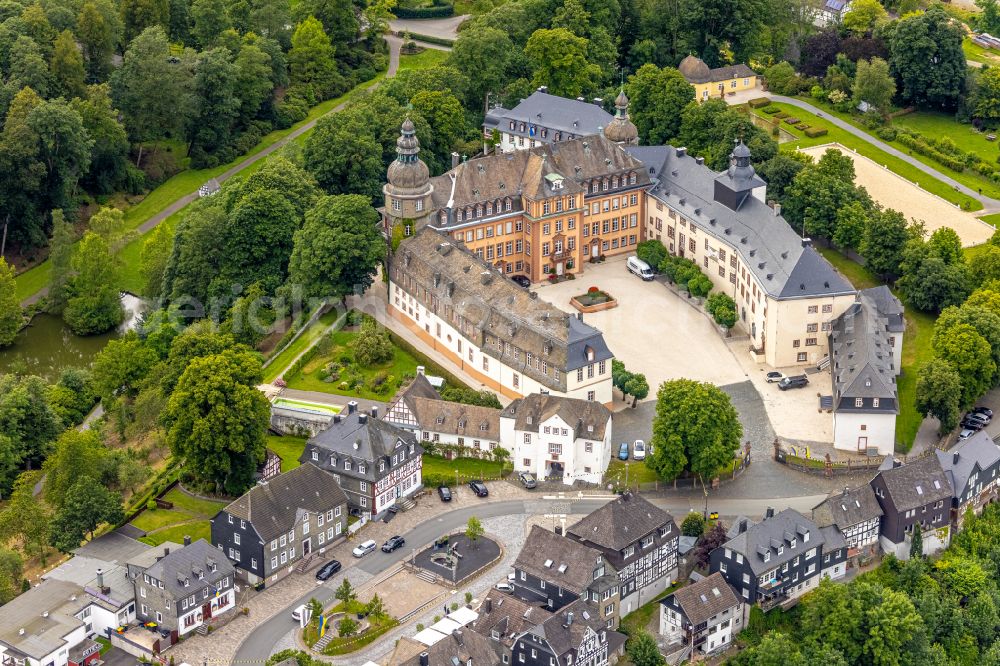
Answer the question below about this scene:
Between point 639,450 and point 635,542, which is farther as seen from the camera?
point 639,450

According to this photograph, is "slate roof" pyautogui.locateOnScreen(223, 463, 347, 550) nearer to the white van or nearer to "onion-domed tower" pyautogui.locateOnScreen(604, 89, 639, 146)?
the white van

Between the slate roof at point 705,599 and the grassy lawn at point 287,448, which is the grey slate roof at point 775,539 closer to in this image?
the slate roof at point 705,599

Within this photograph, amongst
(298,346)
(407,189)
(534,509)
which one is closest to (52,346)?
(298,346)

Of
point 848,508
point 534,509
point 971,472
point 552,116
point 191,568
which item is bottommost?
point 534,509

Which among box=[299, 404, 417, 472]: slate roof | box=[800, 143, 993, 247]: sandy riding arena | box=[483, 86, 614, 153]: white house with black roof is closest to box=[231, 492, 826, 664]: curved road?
box=[299, 404, 417, 472]: slate roof

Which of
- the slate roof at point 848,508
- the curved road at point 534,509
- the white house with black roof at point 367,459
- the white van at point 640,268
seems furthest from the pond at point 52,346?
the slate roof at point 848,508

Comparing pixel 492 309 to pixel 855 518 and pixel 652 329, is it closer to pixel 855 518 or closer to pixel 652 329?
pixel 652 329
